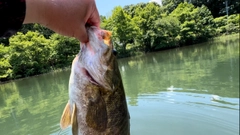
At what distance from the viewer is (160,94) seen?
9.30 metres

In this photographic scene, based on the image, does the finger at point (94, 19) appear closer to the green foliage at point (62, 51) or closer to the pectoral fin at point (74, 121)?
the pectoral fin at point (74, 121)

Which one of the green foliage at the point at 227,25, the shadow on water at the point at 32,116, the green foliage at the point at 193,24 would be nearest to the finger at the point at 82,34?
the shadow on water at the point at 32,116

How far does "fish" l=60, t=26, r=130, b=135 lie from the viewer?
1.59 metres

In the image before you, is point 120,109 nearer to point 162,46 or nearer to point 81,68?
point 81,68

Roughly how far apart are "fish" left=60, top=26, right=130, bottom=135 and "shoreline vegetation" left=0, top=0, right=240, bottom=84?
72.2 ft

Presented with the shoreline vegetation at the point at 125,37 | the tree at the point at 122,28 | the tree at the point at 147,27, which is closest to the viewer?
the shoreline vegetation at the point at 125,37

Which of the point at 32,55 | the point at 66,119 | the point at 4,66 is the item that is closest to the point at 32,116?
the point at 66,119

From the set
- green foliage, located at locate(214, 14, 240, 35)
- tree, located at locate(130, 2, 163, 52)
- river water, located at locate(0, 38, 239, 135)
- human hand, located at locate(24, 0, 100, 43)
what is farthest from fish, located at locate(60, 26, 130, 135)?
green foliage, located at locate(214, 14, 240, 35)

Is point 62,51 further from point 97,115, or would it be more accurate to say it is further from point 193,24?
point 97,115

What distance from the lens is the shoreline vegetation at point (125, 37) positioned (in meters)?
27.1

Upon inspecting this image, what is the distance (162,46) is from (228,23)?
14177 mm

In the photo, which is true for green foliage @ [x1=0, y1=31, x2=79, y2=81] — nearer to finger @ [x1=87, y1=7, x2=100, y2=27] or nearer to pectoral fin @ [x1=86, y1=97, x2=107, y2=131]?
pectoral fin @ [x1=86, y1=97, x2=107, y2=131]

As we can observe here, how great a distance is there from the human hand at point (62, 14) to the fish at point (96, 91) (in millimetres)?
178

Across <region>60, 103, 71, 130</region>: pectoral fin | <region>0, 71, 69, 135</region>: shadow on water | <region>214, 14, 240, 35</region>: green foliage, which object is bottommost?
<region>0, 71, 69, 135</region>: shadow on water
